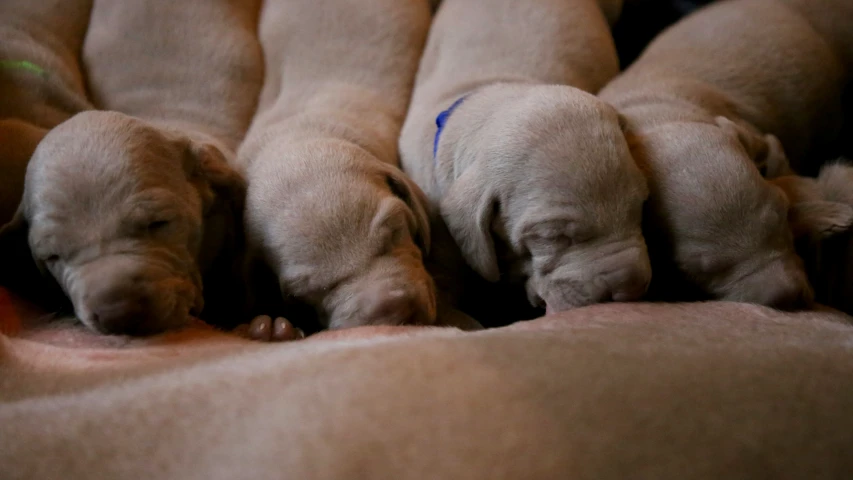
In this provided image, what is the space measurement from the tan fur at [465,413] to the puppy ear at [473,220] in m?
0.84

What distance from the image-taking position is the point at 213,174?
2.55 m

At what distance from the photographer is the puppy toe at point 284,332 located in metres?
2.24

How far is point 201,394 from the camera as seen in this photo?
143cm

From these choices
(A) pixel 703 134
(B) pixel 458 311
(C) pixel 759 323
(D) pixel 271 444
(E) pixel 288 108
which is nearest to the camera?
(D) pixel 271 444

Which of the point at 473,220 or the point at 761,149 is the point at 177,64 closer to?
the point at 473,220

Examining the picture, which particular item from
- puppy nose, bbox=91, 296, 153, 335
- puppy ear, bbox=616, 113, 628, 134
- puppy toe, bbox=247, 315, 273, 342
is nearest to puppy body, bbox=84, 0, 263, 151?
puppy toe, bbox=247, 315, 273, 342

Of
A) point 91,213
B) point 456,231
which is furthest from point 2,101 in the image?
point 456,231

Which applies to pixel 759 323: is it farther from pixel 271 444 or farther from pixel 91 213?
pixel 91 213

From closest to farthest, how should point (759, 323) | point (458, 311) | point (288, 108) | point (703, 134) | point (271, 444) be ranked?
point (271, 444)
point (759, 323)
point (703, 134)
point (458, 311)
point (288, 108)

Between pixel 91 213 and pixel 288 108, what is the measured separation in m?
1.36

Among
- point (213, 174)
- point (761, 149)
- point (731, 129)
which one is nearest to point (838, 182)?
point (761, 149)

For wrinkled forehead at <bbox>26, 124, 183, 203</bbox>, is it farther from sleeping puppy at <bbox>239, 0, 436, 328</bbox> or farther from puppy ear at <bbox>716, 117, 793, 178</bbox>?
puppy ear at <bbox>716, 117, 793, 178</bbox>

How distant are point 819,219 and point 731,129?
1.39 feet

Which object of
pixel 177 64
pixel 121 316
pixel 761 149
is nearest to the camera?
pixel 121 316
